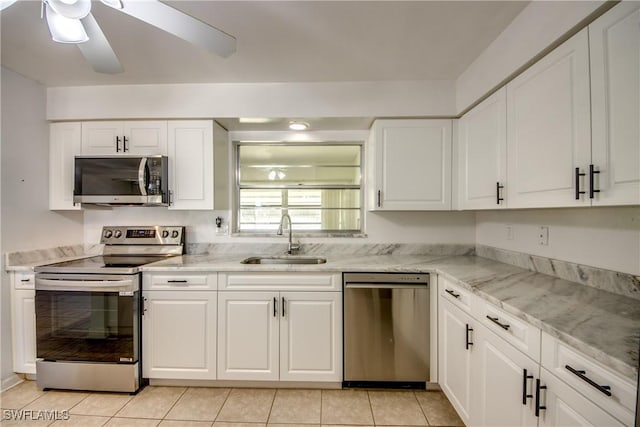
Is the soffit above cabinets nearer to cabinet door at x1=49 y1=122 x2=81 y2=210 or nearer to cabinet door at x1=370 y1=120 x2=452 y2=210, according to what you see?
cabinet door at x1=370 y1=120 x2=452 y2=210

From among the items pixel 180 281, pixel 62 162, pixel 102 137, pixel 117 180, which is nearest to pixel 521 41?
pixel 180 281

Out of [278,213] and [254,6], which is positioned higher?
[254,6]

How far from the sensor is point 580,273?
1515 mm

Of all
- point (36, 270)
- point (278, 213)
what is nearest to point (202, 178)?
point (278, 213)

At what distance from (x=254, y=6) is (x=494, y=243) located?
2.39 m

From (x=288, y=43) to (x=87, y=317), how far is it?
7.75 ft

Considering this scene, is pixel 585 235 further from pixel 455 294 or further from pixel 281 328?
pixel 281 328

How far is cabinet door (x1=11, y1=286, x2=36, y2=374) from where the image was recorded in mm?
2125

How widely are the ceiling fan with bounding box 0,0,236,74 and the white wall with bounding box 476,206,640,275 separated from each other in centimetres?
197

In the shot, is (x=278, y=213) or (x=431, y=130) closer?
(x=431, y=130)

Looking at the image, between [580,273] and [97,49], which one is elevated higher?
[97,49]

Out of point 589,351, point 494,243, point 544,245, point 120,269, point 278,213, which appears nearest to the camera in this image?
point 589,351

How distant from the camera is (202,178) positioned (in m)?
2.40

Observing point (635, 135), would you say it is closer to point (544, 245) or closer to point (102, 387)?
point (544, 245)
